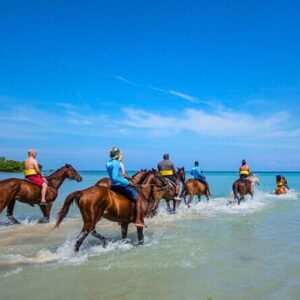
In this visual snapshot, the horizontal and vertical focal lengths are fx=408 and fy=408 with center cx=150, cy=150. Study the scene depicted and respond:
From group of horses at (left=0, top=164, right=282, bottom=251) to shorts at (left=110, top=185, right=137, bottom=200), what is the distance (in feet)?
0.38

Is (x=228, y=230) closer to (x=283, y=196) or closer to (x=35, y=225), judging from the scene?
(x=35, y=225)

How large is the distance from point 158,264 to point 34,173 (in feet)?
23.5

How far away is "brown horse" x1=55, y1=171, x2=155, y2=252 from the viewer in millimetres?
8898

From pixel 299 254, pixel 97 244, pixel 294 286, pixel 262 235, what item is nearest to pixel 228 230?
pixel 262 235

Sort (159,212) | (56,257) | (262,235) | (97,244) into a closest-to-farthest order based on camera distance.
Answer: (56,257)
(97,244)
(262,235)
(159,212)

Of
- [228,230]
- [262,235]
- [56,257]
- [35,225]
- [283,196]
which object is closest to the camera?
[56,257]

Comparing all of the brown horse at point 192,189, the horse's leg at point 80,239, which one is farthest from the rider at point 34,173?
the brown horse at point 192,189

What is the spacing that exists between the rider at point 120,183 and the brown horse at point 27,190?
4.36 m

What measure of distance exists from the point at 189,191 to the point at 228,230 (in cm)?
743

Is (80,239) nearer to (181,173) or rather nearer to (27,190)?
(27,190)

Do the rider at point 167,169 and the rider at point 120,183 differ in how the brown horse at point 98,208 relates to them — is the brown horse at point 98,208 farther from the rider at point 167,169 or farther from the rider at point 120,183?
the rider at point 167,169

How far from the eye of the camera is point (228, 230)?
12.7m

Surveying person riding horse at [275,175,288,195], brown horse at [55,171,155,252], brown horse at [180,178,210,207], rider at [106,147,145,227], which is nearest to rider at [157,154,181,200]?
brown horse at [180,178,210,207]

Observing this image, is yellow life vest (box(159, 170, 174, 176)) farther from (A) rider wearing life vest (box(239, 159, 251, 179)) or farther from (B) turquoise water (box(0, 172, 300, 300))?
(A) rider wearing life vest (box(239, 159, 251, 179))
